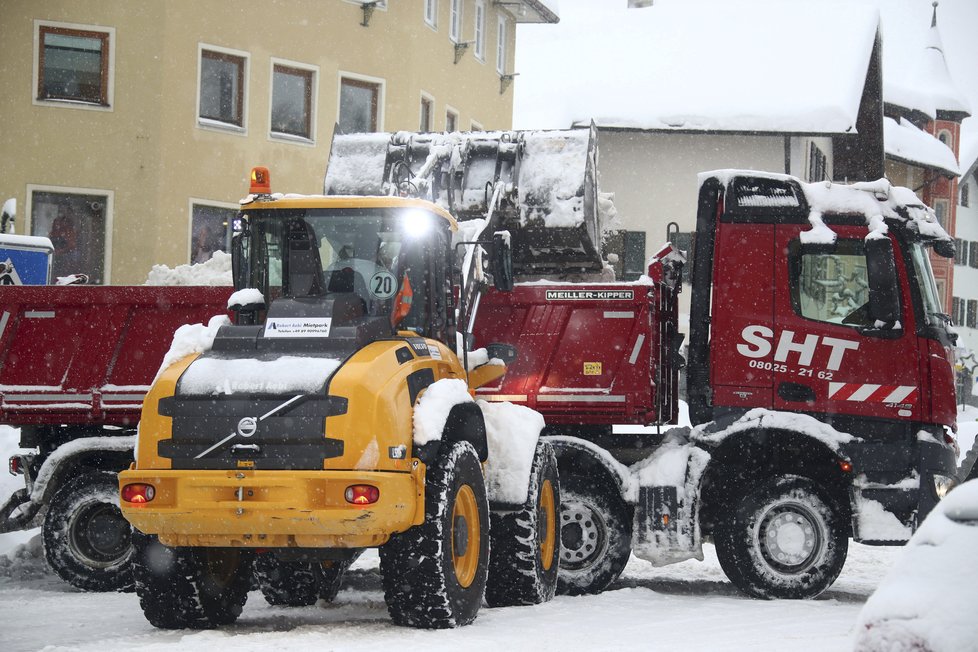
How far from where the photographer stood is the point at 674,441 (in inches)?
424

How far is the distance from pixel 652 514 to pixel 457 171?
365cm

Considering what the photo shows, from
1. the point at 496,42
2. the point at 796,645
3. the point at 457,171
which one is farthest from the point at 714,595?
the point at 496,42

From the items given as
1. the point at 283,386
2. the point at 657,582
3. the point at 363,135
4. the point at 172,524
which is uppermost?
the point at 363,135

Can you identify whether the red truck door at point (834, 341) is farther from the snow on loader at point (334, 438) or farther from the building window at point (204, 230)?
the building window at point (204, 230)

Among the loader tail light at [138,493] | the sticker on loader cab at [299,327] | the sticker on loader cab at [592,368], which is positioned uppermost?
the sticker on loader cab at [299,327]

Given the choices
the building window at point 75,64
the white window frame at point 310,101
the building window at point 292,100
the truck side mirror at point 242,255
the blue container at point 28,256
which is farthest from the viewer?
the building window at point 292,100

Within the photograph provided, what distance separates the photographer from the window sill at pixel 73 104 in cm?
2214

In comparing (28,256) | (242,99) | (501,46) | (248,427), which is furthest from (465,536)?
(501,46)

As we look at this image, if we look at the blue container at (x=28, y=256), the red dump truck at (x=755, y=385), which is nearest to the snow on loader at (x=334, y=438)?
the red dump truck at (x=755, y=385)

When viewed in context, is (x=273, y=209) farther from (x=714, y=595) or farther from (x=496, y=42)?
(x=496, y=42)

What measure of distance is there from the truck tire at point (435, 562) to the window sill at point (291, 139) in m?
16.9

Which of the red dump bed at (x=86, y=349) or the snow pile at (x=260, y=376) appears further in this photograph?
the red dump bed at (x=86, y=349)

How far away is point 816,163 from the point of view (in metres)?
35.2

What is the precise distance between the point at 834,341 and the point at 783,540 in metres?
1.44
